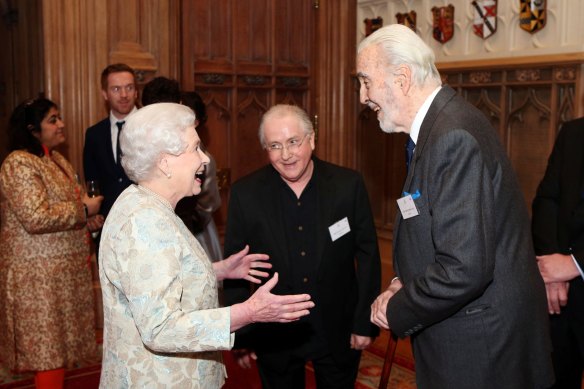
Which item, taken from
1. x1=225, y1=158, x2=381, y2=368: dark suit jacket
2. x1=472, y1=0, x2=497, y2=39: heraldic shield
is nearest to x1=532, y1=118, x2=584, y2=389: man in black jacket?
x1=225, y1=158, x2=381, y2=368: dark suit jacket

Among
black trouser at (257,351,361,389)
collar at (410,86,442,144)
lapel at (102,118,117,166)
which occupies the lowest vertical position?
black trouser at (257,351,361,389)

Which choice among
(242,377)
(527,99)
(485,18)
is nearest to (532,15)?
(485,18)

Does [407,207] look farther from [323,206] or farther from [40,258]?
[40,258]

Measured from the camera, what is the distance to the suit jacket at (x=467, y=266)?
2025mm

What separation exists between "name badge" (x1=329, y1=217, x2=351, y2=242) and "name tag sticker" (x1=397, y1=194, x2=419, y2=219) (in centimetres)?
85

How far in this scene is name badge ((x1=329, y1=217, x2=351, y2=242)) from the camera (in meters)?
3.03

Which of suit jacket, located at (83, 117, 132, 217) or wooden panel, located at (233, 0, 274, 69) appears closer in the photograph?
suit jacket, located at (83, 117, 132, 217)

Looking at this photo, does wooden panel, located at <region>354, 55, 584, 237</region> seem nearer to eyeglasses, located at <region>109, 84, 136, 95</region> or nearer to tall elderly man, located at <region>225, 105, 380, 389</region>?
tall elderly man, located at <region>225, 105, 380, 389</region>

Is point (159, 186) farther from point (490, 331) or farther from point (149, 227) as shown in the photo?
point (490, 331)

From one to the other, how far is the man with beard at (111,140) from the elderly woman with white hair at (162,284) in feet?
7.42

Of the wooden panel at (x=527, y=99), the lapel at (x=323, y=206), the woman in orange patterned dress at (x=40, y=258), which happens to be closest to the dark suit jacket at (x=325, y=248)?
the lapel at (x=323, y=206)

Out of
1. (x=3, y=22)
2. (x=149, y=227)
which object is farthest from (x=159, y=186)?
(x=3, y=22)

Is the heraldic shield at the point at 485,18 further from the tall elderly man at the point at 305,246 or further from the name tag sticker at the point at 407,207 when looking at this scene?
the name tag sticker at the point at 407,207

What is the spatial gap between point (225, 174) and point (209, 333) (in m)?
4.06
